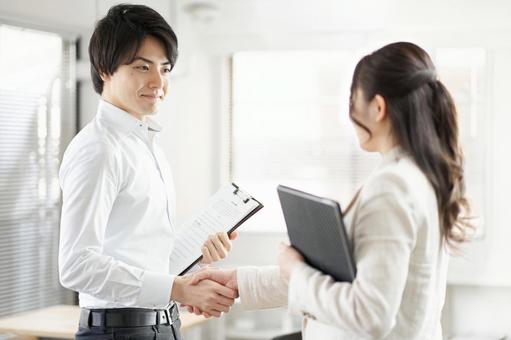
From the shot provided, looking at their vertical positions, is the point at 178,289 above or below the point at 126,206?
below

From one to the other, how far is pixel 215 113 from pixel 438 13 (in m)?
1.33

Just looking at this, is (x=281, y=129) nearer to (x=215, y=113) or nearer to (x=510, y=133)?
(x=215, y=113)

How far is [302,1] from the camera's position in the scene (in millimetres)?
3959

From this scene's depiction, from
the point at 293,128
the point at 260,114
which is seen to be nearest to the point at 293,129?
the point at 293,128

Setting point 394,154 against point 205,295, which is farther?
point 205,295

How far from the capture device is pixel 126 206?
5.84ft

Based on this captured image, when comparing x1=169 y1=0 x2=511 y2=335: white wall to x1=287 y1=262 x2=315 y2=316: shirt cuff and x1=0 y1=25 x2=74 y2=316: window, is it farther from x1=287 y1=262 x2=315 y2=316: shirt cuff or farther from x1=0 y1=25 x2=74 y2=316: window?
x1=287 y1=262 x2=315 y2=316: shirt cuff

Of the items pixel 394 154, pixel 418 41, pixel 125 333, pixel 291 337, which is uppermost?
pixel 418 41

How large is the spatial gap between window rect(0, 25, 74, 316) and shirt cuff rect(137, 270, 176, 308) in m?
1.78

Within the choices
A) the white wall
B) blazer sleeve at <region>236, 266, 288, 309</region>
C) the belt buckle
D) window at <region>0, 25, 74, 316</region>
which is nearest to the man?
the belt buckle

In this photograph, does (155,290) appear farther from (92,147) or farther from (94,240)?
(92,147)

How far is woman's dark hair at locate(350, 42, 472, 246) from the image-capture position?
4.39 feet

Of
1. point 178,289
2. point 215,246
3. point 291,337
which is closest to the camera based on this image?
point 178,289

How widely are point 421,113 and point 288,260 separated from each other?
374 millimetres
